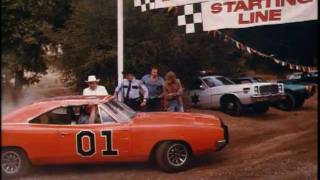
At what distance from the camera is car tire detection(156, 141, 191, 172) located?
755cm

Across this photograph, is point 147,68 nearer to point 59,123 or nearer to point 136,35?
point 136,35

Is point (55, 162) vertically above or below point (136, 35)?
below

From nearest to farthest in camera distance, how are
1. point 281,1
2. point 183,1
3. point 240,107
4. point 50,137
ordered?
point 50,137 < point 281,1 < point 183,1 < point 240,107

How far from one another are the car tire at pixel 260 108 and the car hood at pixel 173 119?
252 inches

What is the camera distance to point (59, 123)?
762 cm

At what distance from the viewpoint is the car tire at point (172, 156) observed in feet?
→ 24.8

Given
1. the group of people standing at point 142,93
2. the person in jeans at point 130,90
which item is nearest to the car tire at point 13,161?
the group of people standing at point 142,93

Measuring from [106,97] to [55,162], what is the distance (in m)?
1.32

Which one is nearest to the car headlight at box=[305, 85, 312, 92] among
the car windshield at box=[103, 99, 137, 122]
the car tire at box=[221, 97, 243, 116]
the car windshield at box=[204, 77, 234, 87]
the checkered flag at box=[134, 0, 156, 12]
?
the car windshield at box=[204, 77, 234, 87]

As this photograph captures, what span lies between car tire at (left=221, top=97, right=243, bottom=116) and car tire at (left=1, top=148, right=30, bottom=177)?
7517 millimetres

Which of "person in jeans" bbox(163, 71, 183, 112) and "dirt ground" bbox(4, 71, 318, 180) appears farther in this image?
"person in jeans" bbox(163, 71, 183, 112)

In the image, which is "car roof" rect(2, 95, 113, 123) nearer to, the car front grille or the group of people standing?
the group of people standing

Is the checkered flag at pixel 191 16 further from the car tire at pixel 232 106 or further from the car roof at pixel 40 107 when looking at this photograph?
the car tire at pixel 232 106

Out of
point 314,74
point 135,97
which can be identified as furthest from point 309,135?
point 314,74
